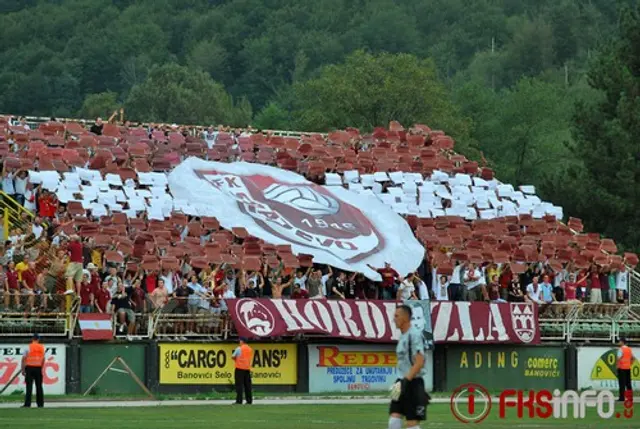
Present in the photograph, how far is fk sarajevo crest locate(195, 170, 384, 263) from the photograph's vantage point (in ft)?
150

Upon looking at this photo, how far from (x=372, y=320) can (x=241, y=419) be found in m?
12.4

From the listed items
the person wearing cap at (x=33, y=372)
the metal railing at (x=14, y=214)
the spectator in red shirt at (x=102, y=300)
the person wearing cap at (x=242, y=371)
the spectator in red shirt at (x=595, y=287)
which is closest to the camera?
the person wearing cap at (x=33, y=372)

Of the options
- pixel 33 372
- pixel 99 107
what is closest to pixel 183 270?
pixel 33 372

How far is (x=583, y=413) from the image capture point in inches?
1280

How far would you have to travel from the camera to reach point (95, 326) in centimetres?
3875

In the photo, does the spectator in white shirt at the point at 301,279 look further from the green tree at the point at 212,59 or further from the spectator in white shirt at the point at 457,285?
the green tree at the point at 212,59

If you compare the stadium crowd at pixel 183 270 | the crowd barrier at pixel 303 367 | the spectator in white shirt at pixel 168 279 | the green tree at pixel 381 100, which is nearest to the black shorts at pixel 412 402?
the crowd barrier at pixel 303 367

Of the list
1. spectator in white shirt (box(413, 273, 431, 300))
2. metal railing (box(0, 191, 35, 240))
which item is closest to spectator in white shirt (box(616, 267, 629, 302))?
spectator in white shirt (box(413, 273, 431, 300))

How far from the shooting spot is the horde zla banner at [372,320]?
40.6 meters

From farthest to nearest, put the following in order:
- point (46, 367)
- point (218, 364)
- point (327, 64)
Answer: point (327, 64) → point (218, 364) → point (46, 367)

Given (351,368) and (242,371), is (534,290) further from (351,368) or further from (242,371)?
(242,371)

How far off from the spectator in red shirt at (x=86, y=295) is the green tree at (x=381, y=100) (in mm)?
43190

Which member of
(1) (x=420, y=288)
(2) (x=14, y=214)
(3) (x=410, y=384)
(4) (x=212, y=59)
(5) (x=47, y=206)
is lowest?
(3) (x=410, y=384)

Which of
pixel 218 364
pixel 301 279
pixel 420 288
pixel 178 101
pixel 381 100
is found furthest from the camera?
pixel 178 101
